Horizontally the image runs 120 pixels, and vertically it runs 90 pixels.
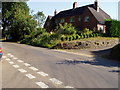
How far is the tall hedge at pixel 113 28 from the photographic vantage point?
31062 mm

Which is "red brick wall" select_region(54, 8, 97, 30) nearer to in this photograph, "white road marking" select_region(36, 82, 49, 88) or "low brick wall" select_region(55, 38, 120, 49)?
"low brick wall" select_region(55, 38, 120, 49)

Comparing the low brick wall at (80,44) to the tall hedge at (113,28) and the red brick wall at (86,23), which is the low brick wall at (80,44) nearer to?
the tall hedge at (113,28)

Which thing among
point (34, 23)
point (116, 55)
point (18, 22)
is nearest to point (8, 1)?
point (18, 22)

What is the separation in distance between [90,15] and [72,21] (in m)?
6.32

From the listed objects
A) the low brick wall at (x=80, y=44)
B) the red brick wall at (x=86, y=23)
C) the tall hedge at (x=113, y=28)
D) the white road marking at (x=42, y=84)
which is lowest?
the white road marking at (x=42, y=84)

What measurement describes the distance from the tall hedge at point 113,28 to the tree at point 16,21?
56.0 feet

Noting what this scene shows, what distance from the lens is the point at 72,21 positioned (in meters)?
40.7

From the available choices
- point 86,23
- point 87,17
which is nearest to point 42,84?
point 86,23

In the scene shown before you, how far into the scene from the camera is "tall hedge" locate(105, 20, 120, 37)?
102ft

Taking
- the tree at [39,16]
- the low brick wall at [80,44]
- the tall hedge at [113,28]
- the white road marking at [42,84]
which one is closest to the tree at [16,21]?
the tree at [39,16]

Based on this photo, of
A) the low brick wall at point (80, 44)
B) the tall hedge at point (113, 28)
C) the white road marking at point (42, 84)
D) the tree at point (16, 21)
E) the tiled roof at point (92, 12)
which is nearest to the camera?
the white road marking at point (42, 84)

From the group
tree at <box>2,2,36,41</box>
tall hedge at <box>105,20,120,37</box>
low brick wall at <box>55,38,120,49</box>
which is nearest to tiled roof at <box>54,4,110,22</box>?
tall hedge at <box>105,20,120,37</box>

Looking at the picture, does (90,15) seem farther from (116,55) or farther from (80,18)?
(116,55)

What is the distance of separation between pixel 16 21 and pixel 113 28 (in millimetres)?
23642
